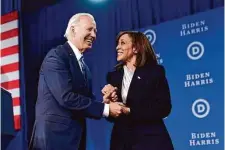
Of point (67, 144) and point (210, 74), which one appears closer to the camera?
point (67, 144)

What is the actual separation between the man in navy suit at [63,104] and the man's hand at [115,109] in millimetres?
72

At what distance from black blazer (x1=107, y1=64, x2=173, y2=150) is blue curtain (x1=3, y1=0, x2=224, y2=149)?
4.88 ft

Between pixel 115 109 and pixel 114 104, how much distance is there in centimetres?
3

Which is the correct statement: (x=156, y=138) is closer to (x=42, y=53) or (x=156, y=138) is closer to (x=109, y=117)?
(x=109, y=117)

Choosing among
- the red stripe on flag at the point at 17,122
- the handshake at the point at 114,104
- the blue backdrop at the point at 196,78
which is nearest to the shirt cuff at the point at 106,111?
the handshake at the point at 114,104

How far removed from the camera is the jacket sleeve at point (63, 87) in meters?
1.83

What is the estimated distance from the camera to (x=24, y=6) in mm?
4953

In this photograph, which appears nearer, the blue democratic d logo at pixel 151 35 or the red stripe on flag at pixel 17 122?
the blue democratic d logo at pixel 151 35

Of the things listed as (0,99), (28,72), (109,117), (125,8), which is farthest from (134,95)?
(28,72)

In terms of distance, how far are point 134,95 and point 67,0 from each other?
2578 millimetres

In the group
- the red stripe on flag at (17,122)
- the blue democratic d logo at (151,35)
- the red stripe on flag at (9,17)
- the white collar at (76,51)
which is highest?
the red stripe on flag at (9,17)

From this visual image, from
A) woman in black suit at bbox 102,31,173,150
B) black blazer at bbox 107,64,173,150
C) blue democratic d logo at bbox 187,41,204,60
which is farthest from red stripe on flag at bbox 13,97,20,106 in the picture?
black blazer at bbox 107,64,173,150

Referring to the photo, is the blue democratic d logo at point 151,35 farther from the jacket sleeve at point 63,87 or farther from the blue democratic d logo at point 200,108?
the jacket sleeve at point 63,87

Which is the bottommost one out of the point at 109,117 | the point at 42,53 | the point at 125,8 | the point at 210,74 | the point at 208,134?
the point at 208,134
